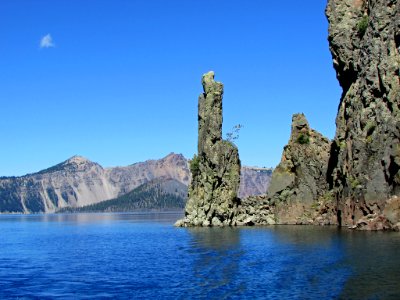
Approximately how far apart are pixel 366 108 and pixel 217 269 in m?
70.3

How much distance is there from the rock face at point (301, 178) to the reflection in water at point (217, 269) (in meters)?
58.6

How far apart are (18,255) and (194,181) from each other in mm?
81696

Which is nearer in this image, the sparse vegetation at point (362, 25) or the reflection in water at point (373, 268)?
the reflection in water at point (373, 268)

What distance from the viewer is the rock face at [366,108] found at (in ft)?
354

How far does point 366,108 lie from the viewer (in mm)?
117062

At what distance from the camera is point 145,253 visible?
82.4 m

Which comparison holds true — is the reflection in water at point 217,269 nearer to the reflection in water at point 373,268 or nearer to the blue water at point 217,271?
the blue water at point 217,271

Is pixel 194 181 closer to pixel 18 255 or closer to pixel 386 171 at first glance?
pixel 386 171

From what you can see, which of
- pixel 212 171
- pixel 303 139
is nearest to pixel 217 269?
pixel 212 171

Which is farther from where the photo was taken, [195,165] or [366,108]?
[195,165]

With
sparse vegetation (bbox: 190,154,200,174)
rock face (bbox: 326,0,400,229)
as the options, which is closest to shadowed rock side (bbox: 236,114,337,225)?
rock face (bbox: 326,0,400,229)

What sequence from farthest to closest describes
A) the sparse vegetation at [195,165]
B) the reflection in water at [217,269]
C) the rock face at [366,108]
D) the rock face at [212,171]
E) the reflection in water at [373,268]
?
1. the sparse vegetation at [195,165]
2. the rock face at [212,171]
3. the rock face at [366,108]
4. the reflection in water at [217,269]
5. the reflection in water at [373,268]

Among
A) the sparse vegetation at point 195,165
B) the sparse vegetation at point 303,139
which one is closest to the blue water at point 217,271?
the sparse vegetation at point 303,139

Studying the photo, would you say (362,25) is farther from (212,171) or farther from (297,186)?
(212,171)
